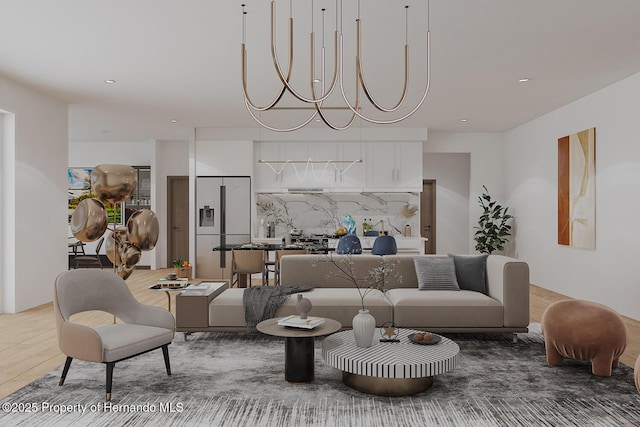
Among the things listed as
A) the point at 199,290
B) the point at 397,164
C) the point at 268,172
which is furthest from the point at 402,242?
the point at 199,290

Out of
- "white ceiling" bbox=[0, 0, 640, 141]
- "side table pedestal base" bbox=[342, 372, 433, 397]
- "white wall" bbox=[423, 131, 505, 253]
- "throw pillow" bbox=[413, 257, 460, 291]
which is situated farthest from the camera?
"white wall" bbox=[423, 131, 505, 253]

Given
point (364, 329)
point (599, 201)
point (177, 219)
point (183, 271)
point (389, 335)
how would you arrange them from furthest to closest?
point (177, 219) → point (183, 271) → point (599, 201) → point (389, 335) → point (364, 329)

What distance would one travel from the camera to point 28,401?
313 centimetres

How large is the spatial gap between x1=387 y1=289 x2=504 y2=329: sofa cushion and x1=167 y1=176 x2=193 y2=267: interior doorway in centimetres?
717

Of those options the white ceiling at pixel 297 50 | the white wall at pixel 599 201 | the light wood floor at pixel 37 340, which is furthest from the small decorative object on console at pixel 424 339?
the white wall at pixel 599 201

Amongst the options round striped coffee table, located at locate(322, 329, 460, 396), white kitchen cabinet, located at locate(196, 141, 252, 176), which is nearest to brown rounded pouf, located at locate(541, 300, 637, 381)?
→ round striped coffee table, located at locate(322, 329, 460, 396)

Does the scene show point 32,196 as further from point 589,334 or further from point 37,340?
point 589,334

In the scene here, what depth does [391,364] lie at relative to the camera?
121 inches

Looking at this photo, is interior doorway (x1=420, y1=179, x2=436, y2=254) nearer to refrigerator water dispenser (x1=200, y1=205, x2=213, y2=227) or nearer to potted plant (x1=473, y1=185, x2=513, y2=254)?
potted plant (x1=473, y1=185, x2=513, y2=254)

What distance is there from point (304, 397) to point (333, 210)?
6.44 metres

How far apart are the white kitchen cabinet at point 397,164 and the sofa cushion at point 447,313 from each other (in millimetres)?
4671

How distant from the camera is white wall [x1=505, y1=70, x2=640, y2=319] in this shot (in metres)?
5.63

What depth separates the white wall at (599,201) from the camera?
5633 millimetres

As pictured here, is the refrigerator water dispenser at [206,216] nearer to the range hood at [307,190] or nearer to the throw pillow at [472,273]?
the range hood at [307,190]
